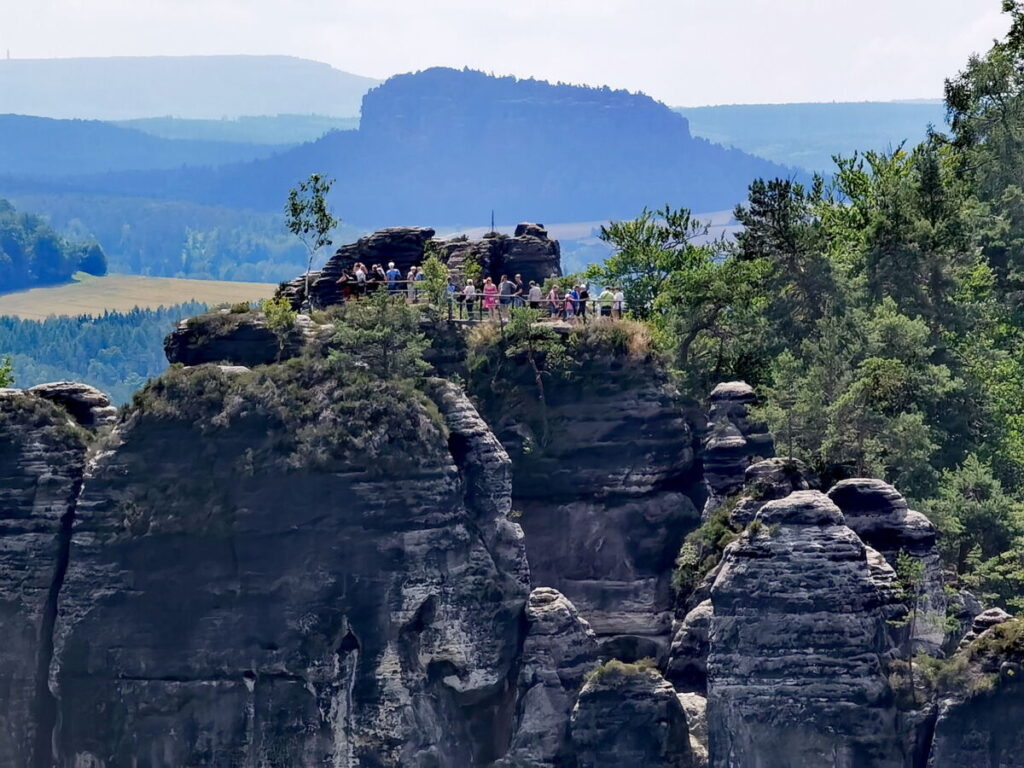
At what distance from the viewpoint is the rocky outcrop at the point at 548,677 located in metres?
83.5

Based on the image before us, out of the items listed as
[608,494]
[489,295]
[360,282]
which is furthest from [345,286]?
[608,494]

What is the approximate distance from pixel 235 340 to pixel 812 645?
24902 millimetres

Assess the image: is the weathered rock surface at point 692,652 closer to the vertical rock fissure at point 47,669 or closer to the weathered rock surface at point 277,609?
the weathered rock surface at point 277,609

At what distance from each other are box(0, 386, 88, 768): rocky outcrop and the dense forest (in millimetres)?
21505

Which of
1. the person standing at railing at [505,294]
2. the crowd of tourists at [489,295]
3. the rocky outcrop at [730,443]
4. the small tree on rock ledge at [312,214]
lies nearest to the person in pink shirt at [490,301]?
the crowd of tourists at [489,295]

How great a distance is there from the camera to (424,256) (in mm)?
103188

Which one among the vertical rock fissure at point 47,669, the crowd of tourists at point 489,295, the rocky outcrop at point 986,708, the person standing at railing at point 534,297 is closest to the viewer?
the rocky outcrop at point 986,708

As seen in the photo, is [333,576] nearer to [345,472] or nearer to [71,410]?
[345,472]

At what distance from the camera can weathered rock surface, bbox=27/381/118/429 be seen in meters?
91.8

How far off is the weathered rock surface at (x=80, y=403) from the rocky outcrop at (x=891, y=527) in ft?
77.0

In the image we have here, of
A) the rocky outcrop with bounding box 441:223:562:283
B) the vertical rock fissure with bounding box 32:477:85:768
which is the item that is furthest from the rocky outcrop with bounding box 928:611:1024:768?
the rocky outcrop with bounding box 441:223:562:283

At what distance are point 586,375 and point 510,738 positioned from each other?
14.9 metres

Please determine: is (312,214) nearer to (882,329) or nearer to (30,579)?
(882,329)

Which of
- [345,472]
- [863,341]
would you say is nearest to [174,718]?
[345,472]
